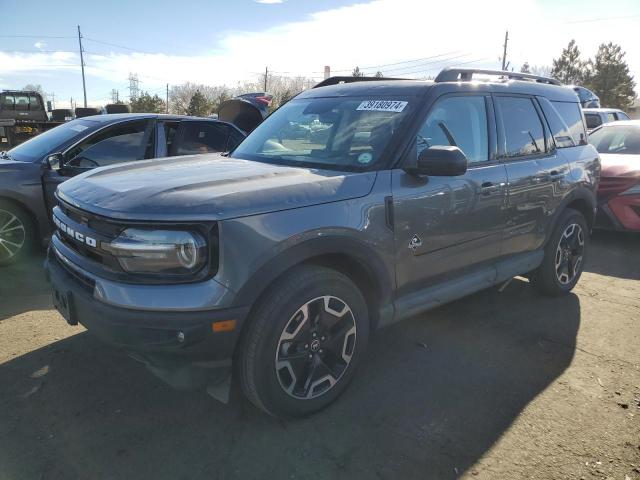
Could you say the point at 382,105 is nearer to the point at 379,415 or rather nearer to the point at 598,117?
the point at 379,415

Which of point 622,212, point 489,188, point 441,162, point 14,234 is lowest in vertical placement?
point 14,234

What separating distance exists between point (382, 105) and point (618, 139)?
20.6 feet

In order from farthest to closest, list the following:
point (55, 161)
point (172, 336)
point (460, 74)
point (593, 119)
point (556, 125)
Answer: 1. point (593, 119)
2. point (55, 161)
3. point (556, 125)
4. point (460, 74)
5. point (172, 336)

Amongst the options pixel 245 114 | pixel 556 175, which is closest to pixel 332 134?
pixel 556 175

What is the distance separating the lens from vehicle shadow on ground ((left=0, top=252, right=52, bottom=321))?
13.9ft

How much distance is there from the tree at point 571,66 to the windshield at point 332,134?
51665 millimetres

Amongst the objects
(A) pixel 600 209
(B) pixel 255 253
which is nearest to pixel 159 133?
(B) pixel 255 253

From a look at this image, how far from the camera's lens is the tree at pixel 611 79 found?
45.7 metres

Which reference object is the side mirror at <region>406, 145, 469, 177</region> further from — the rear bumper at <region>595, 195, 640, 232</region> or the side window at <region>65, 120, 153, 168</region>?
the rear bumper at <region>595, 195, 640, 232</region>

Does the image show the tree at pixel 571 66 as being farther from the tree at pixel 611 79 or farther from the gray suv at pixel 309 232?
the gray suv at pixel 309 232

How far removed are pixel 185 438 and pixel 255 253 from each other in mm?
1089

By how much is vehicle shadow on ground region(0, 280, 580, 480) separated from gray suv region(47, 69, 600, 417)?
0.26 metres

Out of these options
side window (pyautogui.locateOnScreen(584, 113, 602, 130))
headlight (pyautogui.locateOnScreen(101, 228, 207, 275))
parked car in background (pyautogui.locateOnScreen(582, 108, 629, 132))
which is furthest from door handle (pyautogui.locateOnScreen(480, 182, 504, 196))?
side window (pyautogui.locateOnScreen(584, 113, 602, 130))

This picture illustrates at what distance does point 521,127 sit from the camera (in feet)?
13.0
